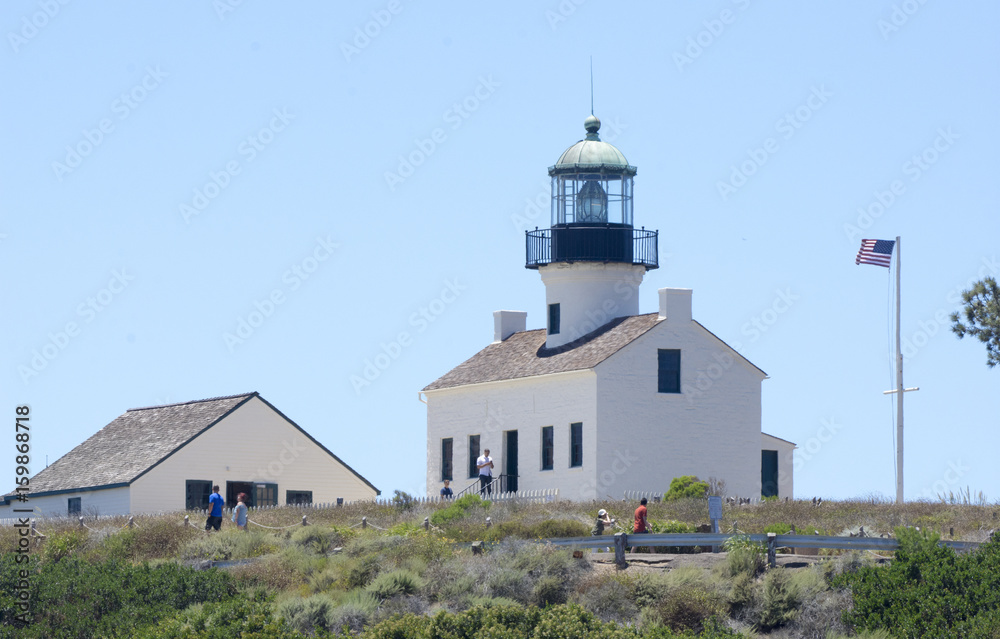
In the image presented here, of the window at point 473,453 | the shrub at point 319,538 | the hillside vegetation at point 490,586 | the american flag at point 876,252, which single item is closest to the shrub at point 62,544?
the hillside vegetation at point 490,586

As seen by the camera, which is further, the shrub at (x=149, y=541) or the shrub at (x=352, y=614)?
the shrub at (x=149, y=541)

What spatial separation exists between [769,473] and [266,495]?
13.7 meters

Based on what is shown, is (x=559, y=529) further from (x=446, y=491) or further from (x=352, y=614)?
(x=446, y=491)

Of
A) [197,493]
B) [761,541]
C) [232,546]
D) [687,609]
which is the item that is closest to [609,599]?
[687,609]

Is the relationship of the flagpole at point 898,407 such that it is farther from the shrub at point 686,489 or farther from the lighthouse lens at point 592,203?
the lighthouse lens at point 592,203

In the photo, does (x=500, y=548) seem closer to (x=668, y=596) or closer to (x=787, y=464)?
(x=668, y=596)

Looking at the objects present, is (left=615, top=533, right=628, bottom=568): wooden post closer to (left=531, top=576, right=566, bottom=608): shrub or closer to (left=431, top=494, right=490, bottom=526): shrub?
(left=531, top=576, right=566, bottom=608): shrub

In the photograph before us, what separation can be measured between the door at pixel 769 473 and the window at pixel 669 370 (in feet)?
14.0

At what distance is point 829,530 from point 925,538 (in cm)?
645

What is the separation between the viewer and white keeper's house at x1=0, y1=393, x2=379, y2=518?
4241cm

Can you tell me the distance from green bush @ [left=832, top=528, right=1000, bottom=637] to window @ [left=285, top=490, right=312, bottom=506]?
22967 mm

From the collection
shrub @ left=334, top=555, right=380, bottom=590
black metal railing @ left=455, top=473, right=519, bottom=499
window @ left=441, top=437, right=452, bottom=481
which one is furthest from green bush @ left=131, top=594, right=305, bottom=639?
window @ left=441, top=437, right=452, bottom=481

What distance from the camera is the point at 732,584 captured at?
24.7 m

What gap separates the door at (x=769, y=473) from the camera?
42.1m
